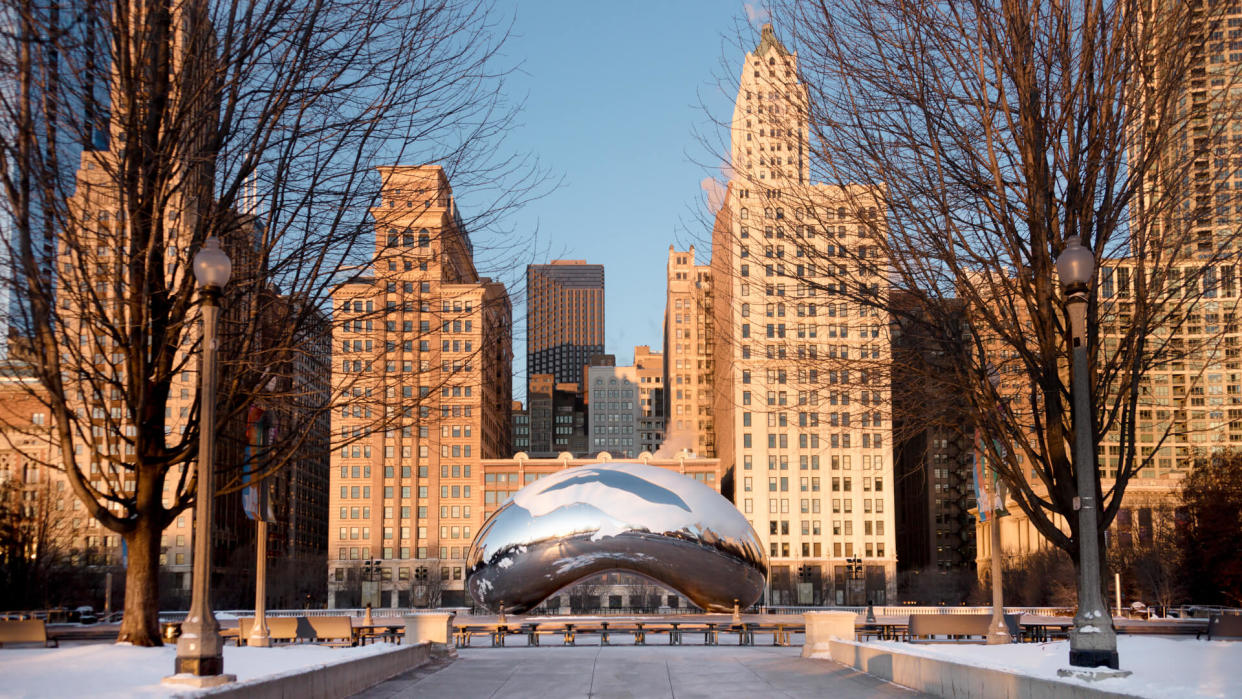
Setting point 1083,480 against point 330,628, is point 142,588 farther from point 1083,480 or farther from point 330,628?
point 330,628

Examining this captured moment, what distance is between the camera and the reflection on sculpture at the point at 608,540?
107ft

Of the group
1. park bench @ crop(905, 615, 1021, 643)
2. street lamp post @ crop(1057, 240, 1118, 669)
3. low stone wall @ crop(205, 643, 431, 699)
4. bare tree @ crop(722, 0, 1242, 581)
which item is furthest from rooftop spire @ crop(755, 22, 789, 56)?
park bench @ crop(905, 615, 1021, 643)

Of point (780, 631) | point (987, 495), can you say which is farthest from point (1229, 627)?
point (780, 631)

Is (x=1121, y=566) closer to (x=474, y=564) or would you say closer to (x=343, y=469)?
(x=474, y=564)

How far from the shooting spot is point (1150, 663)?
13.9 metres

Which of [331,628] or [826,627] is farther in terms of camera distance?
[331,628]

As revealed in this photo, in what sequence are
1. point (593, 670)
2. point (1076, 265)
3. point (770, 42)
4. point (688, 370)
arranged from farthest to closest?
1. point (688, 370)
2. point (593, 670)
3. point (770, 42)
4. point (1076, 265)

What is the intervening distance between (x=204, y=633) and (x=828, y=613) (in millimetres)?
17625

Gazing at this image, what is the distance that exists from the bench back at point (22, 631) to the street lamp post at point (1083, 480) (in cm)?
1906

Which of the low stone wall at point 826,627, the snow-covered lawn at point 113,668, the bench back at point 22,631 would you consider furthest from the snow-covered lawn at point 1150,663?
the bench back at point 22,631

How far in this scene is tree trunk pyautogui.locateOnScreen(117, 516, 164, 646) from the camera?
16.3 metres

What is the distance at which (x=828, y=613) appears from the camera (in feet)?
88.5

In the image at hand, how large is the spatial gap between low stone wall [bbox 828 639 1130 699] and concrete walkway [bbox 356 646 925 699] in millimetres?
271

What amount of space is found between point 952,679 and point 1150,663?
2711 millimetres
